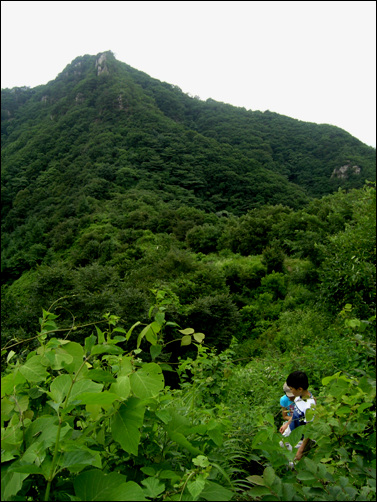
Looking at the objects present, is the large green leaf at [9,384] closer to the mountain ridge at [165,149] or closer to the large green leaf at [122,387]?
the large green leaf at [122,387]

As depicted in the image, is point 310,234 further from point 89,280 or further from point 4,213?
point 4,213

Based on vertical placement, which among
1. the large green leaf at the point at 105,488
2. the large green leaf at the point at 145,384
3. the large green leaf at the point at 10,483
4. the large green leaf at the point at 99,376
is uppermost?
the large green leaf at the point at 99,376

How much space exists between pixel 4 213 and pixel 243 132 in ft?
140

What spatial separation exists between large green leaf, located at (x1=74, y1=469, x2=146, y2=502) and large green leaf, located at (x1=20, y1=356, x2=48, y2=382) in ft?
1.03

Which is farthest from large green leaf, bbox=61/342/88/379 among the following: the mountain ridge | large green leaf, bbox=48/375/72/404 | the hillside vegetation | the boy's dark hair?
the mountain ridge

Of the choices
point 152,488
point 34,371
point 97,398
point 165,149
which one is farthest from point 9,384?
point 165,149

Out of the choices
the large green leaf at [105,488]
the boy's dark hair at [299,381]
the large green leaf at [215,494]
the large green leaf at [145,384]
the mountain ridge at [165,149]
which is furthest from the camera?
the mountain ridge at [165,149]

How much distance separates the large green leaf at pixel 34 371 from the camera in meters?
0.95

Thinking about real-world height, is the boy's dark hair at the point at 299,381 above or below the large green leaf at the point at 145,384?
below

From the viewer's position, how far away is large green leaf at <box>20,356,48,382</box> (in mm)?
947

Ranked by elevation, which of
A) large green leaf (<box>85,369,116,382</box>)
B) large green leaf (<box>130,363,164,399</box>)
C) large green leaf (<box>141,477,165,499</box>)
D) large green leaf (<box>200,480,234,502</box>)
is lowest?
large green leaf (<box>200,480,234,502</box>)

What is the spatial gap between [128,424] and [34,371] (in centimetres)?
33

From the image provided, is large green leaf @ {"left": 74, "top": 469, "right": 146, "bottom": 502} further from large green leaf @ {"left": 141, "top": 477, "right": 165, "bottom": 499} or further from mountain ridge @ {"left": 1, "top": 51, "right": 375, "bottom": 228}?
mountain ridge @ {"left": 1, "top": 51, "right": 375, "bottom": 228}

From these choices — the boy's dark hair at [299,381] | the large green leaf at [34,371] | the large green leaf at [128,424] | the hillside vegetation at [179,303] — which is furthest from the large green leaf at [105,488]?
the boy's dark hair at [299,381]
